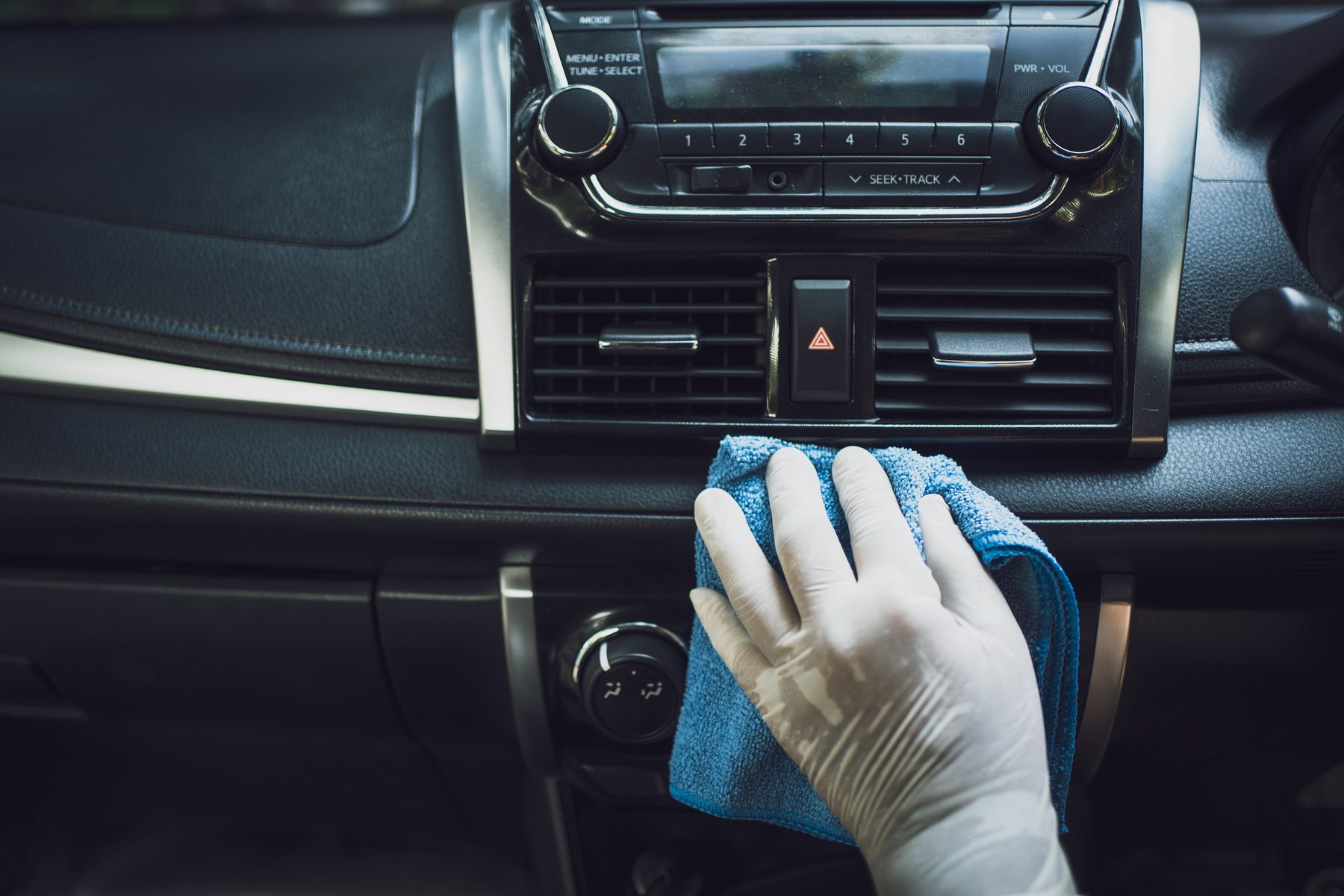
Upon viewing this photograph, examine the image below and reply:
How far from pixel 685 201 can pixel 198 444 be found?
1.64 ft

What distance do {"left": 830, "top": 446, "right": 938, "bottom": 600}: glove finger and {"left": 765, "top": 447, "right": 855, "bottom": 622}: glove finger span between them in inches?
0.7

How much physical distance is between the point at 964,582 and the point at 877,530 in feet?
0.25

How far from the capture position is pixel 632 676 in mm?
927

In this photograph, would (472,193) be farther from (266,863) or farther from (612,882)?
(266,863)

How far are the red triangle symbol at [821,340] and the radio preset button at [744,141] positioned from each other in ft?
0.52

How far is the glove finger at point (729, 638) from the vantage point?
0.78m

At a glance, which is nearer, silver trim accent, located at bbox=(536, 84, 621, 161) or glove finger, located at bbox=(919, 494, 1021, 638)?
glove finger, located at bbox=(919, 494, 1021, 638)

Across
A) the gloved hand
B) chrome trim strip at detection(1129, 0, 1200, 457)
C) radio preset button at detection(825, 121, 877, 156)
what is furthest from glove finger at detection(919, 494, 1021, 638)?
radio preset button at detection(825, 121, 877, 156)

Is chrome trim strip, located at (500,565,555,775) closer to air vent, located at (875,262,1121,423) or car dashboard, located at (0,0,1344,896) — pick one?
car dashboard, located at (0,0,1344,896)

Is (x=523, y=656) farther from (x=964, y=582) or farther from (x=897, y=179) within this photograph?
(x=897, y=179)

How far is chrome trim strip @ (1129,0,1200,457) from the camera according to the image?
87cm

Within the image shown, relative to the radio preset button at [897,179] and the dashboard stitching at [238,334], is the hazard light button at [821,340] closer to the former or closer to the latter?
the radio preset button at [897,179]

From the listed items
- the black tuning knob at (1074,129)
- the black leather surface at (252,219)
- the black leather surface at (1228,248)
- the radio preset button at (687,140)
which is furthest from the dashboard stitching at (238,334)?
the black leather surface at (1228,248)

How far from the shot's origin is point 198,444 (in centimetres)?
94
